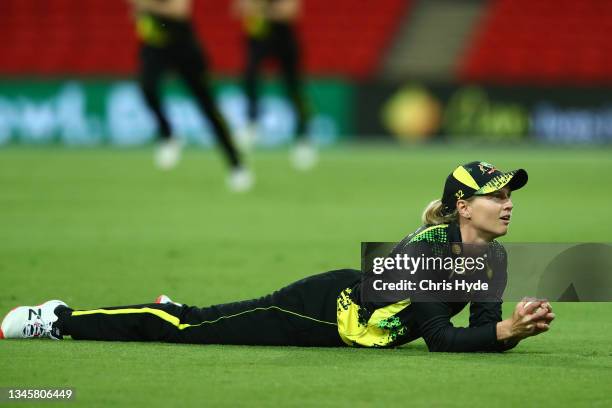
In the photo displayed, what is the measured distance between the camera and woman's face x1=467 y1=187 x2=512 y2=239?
5.87 m

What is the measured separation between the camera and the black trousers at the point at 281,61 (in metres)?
17.4

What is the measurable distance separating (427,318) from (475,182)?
2.27 feet

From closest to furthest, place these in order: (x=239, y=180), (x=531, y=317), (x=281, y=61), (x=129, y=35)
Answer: (x=531, y=317) < (x=239, y=180) < (x=281, y=61) < (x=129, y=35)

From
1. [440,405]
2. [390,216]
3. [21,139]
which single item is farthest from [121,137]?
[440,405]

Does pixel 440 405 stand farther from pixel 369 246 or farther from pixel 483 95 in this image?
pixel 483 95

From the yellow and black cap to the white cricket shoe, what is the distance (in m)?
2.12

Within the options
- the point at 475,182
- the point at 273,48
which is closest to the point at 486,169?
the point at 475,182

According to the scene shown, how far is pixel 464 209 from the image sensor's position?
593 centimetres

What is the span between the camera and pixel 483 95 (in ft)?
79.3

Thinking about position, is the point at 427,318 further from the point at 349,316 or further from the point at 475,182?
the point at 475,182

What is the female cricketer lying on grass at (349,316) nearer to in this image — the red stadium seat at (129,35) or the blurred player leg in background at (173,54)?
the blurred player leg in background at (173,54)

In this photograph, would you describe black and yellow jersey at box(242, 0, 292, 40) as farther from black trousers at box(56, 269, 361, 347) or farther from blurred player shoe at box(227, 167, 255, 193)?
black trousers at box(56, 269, 361, 347)

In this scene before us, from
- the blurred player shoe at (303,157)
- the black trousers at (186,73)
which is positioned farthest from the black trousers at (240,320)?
the blurred player shoe at (303,157)

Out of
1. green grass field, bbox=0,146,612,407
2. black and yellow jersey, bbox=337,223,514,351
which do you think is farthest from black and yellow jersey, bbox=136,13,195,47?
black and yellow jersey, bbox=337,223,514,351
